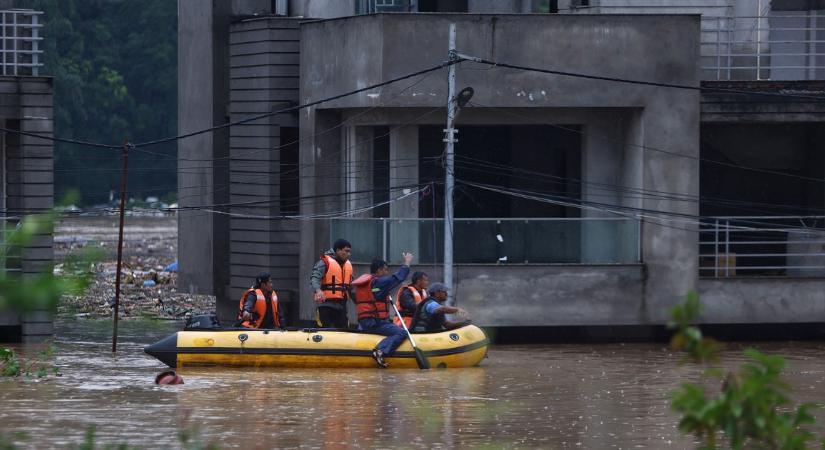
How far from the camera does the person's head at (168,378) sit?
20.2 metres

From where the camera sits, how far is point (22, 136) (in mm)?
25766

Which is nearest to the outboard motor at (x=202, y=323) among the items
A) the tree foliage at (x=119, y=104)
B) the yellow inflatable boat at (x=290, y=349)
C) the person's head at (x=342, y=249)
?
the yellow inflatable boat at (x=290, y=349)

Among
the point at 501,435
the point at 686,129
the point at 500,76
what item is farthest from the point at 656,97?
the point at 501,435

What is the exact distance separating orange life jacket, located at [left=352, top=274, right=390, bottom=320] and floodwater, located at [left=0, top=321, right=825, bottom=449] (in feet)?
2.72

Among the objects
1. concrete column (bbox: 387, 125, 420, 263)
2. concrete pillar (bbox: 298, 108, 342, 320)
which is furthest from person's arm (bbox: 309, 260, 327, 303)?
concrete pillar (bbox: 298, 108, 342, 320)

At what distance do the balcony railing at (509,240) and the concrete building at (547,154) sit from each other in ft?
0.12

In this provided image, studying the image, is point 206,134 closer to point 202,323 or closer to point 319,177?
point 319,177

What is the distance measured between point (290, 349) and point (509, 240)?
18.4 feet

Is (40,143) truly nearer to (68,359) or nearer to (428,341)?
(68,359)

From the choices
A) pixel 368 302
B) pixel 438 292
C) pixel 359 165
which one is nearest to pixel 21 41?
pixel 359 165

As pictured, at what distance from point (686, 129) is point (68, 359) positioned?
419 inches

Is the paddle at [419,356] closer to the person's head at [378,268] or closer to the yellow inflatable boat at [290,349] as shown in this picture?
the yellow inflatable boat at [290,349]

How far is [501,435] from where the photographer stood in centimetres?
1641

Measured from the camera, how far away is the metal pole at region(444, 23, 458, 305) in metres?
24.9
